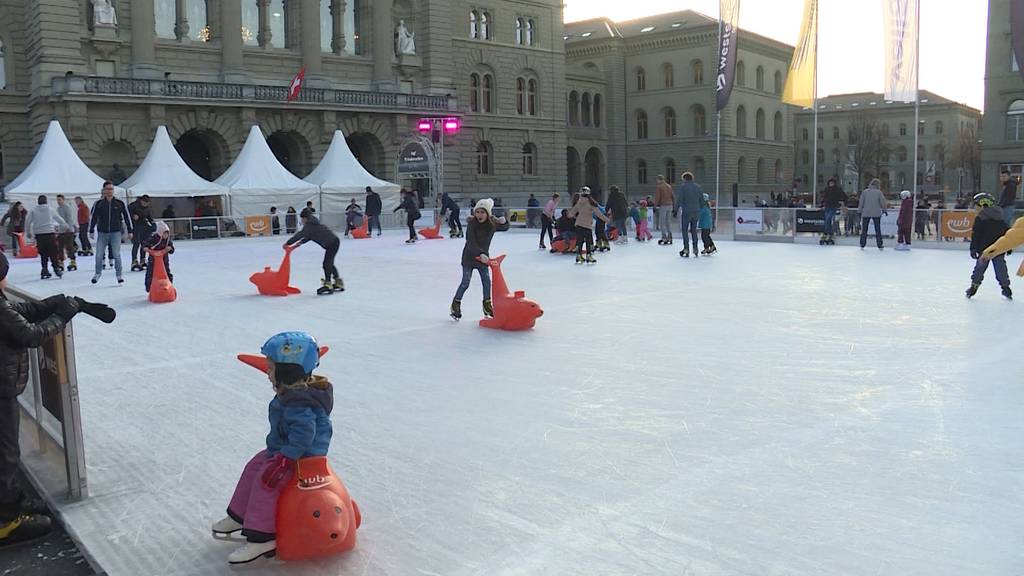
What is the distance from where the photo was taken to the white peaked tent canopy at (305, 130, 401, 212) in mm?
33750

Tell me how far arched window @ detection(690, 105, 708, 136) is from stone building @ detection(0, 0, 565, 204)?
14.8 metres

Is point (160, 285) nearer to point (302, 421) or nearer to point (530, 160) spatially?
point (302, 421)

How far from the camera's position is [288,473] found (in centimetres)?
374

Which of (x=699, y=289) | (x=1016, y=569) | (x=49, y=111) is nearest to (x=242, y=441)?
(x=1016, y=569)

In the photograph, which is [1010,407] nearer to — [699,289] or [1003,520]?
[1003,520]

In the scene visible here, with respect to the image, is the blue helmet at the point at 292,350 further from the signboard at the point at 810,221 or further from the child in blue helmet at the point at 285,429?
the signboard at the point at 810,221

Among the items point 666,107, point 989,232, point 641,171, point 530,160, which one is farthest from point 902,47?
point 641,171

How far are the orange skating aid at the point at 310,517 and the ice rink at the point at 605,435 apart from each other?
9cm

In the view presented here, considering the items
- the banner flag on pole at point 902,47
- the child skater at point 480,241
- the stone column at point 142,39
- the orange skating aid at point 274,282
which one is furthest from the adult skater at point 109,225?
the stone column at point 142,39

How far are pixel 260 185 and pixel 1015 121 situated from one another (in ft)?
135

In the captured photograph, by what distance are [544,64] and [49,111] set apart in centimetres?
3094

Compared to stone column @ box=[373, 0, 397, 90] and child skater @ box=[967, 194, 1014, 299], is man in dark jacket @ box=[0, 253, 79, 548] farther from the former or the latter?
stone column @ box=[373, 0, 397, 90]

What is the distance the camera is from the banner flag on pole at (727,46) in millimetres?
24969

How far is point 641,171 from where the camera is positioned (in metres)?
71.3
